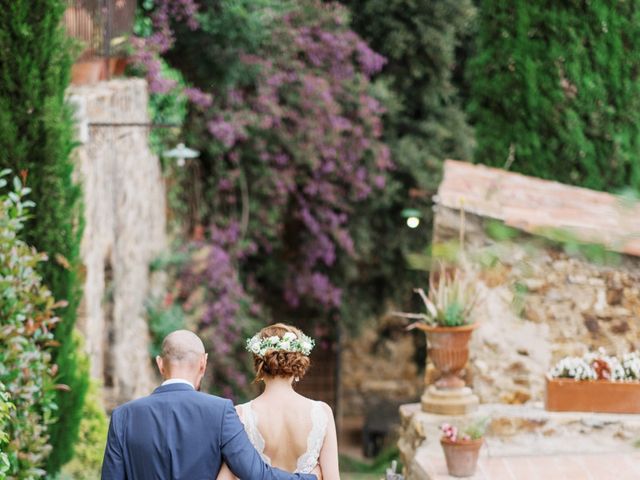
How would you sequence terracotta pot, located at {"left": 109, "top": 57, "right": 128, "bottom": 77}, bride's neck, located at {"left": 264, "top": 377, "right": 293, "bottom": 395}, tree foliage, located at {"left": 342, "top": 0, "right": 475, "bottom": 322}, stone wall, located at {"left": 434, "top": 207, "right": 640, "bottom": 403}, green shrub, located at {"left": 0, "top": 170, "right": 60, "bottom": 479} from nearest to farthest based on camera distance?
bride's neck, located at {"left": 264, "top": 377, "right": 293, "bottom": 395} < green shrub, located at {"left": 0, "top": 170, "right": 60, "bottom": 479} < stone wall, located at {"left": 434, "top": 207, "right": 640, "bottom": 403} < terracotta pot, located at {"left": 109, "top": 57, "right": 128, "bottom": 77} < tree foliage, located at {"left": 342, "top": 0, "right": 475, "bottom": 322}

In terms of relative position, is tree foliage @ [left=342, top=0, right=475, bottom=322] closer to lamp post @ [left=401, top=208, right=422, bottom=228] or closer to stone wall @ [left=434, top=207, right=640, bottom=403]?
lamp post @ [left=401, top=208, right=422, bottom=228]

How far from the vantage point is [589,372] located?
23.4 ft

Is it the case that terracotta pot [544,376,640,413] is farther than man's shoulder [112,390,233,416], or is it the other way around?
terracotta pot [544,376,640,413]

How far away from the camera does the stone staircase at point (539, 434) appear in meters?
6.90

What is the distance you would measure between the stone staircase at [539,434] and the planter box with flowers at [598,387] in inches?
2.5

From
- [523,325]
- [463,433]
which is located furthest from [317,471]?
[523,325]

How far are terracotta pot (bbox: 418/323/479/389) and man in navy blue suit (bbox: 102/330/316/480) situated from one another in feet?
12.5

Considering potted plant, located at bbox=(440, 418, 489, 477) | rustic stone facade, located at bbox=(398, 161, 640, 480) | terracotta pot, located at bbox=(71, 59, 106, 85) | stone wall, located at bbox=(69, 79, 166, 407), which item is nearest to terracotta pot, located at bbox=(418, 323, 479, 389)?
rustic stone facade, located at bbox=(398, 161, 640, 480)

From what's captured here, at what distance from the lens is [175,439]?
3559 millimetres

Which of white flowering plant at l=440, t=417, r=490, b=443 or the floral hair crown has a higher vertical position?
the floral hair crown

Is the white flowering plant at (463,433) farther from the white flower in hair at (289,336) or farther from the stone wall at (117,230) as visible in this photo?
the stone wall at (117,230)

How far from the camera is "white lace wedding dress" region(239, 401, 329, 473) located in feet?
13.0

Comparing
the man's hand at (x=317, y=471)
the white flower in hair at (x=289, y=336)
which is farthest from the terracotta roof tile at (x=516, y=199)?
the man's hand at (x=317, y=471)

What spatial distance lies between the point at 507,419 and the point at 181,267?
5.94 m
